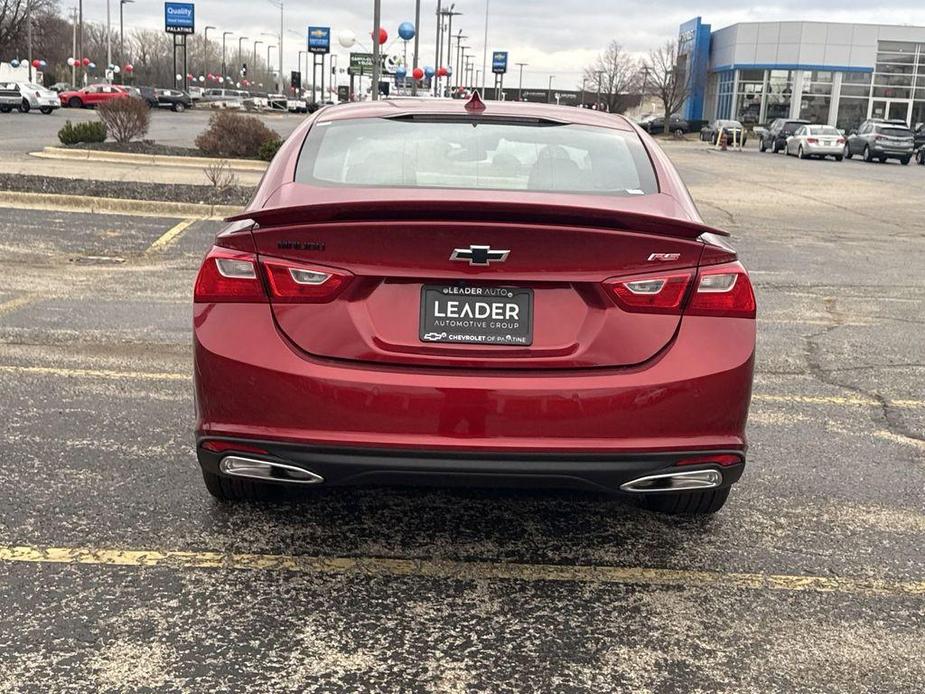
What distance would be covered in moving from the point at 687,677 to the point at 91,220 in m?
11.2

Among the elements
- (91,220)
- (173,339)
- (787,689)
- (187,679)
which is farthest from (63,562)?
(91,220)

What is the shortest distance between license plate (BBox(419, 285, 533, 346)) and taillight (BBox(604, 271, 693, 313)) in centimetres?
29

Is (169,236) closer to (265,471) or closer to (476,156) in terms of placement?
(476,156)

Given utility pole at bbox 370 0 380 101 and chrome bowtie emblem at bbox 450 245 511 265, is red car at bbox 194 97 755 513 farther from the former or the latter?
utility pole at bbox 370 0 380 101

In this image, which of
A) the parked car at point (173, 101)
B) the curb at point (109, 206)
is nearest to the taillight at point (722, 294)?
the curb at point (109, 206)

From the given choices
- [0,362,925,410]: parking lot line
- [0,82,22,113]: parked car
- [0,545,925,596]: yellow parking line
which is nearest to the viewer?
[0,545,925,596]: yellow parking line

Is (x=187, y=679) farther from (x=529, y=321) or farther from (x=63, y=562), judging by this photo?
(x=529, y=321)

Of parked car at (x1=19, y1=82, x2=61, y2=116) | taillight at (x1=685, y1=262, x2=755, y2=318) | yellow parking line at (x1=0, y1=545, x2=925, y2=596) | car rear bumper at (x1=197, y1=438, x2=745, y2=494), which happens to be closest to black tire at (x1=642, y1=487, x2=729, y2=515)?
yellow parking line at (x1=0, y1=545, x2=925, y2=596)

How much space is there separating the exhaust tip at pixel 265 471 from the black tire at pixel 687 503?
56.4 inches

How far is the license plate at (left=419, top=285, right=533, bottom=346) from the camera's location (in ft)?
10.2

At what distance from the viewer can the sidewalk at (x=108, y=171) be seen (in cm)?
1711

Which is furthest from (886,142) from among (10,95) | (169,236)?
(10,95)

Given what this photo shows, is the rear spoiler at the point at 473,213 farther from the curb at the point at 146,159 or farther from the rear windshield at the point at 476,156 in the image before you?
the curb at the point at 146,159

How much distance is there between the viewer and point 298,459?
3150mm
